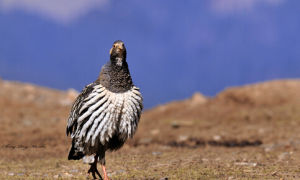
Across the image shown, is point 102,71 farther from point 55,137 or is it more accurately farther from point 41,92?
point 41,92

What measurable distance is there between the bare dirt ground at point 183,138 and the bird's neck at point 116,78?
7.35 ft

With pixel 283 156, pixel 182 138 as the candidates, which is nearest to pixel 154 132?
pixel 182 138

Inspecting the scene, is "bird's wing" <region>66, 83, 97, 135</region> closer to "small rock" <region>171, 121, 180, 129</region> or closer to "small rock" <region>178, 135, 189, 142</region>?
"small rock" <region>178, 135, 189, 142</region>

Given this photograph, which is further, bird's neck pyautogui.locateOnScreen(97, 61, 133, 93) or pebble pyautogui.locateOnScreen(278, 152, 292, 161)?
pebble pyautogui.locateOnScreen(278, 152, 292, 161)

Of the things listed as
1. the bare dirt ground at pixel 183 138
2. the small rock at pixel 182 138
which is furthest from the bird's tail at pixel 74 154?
the small rock at pixel 182 138

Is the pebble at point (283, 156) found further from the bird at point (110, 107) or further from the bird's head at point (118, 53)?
the bird's head at point (118, 53)

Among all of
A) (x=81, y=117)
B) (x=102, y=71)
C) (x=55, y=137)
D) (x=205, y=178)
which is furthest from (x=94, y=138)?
(x=55, y=137)

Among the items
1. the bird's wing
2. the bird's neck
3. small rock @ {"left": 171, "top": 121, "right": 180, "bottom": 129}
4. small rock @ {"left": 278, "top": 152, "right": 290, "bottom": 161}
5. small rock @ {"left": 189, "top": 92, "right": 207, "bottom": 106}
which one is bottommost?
small rock @ {"left": 278, "top": 152, "right": 290, "bottom": 161}

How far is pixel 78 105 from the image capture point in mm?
7539

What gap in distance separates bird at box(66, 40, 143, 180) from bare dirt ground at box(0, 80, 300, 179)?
1527 mm

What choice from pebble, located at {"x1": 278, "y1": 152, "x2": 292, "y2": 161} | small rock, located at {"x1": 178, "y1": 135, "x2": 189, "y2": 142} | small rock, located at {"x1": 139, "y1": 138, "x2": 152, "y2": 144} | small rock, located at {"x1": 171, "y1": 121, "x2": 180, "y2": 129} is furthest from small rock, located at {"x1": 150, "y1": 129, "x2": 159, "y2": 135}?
pebble, located at {"x1": 278, "y1": 152, "x2": 292, "y2": 161}

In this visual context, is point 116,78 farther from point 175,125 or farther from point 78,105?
point 175,125

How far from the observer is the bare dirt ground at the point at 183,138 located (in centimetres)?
920

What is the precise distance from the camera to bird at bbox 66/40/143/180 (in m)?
7.10
